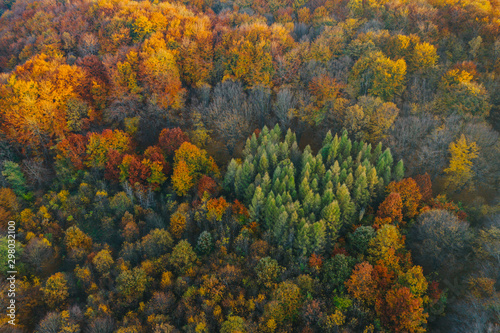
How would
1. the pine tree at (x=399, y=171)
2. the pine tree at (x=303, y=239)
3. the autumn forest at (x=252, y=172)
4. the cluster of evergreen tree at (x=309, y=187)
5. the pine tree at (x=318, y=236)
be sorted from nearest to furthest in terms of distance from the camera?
the autumn forest at (x=252, y=172)
the pine tree at (x=318, y=236)
the pine tree at (x=303, y=239)
the cluster of evergreen tree at (x=309, y=187)
the pine tree at (x=399, y=171)

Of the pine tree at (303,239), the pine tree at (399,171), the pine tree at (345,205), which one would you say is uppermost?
the pine tree at (399,171)

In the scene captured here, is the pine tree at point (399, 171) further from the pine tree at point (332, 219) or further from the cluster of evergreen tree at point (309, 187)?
the pine tree at point (332, 219)

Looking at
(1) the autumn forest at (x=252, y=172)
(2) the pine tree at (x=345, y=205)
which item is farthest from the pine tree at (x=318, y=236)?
(2) the pine tree at (x=345, y=205)

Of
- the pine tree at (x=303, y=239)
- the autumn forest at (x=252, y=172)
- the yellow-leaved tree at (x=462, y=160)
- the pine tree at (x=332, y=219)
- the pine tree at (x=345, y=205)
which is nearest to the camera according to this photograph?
the autumn forest at (x=252, y=172)

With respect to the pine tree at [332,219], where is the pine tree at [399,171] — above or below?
above

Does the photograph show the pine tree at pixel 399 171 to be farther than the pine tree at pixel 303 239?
Yes

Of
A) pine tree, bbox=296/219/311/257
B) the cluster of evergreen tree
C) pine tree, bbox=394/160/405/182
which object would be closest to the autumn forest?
pine tree, bbox=296/219/311/257

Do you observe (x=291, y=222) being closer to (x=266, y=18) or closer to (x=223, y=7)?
(x=266, y=18)

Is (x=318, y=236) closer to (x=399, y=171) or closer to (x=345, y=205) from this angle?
(x=345, y=205)
